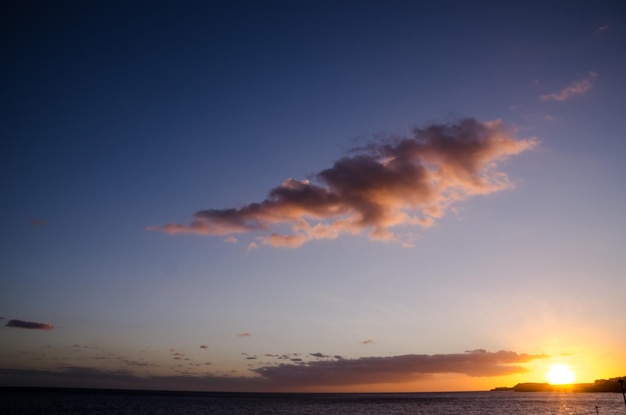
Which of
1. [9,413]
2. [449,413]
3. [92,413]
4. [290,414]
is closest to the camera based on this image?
[9,413]

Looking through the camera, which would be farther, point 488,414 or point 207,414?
point 488,414

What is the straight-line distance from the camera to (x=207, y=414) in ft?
371

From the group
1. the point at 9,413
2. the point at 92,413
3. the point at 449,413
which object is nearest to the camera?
the point at 9,413

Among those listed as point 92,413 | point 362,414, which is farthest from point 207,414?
point 362,414

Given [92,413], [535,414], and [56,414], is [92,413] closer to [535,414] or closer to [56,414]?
[56,414]

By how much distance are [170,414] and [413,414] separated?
243 ft

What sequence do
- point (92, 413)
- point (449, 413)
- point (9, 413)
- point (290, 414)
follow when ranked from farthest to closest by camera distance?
1. point (449, 413)
2. point (290, 414)
3. point (92, 413)
4. point (9, 413)

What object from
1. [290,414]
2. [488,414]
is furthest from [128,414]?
[488,414]

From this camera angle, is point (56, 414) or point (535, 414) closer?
point (56, 414)

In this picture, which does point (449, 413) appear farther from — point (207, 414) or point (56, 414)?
point (56, 414)

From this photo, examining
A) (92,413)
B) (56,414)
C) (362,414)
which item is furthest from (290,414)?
(56,414)

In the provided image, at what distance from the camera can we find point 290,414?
374 feet

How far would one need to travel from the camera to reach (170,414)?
364 feet

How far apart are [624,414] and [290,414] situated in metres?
94.1
